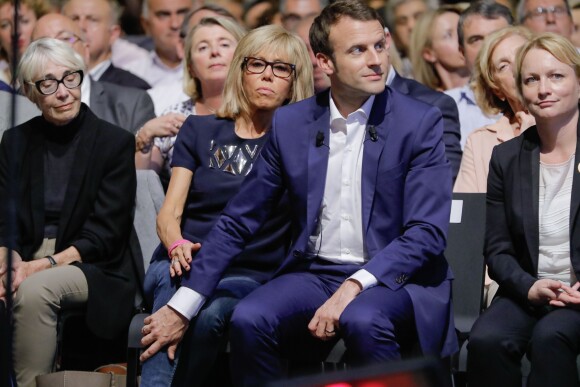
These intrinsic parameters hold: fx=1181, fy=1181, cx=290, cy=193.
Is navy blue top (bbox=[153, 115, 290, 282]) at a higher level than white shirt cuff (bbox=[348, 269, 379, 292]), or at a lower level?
higher

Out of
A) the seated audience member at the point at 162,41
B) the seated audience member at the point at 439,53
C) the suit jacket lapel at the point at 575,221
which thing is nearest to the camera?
the suit jacket lapel at the point at 575,221

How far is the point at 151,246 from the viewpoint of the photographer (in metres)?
5.14

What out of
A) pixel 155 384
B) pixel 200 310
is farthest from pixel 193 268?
pixel 155 384

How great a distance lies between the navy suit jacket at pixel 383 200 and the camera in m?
4.07

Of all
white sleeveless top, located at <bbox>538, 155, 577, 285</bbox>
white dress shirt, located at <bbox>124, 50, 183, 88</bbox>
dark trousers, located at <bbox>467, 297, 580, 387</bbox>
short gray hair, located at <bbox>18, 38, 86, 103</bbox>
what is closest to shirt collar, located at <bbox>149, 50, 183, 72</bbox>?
white dress shirt, located at <bbox>124, 50, 183, 88</bbox>

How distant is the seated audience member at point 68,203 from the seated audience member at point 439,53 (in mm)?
2321

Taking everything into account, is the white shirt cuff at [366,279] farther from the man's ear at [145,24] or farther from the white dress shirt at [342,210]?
the man's ear at [145,24]

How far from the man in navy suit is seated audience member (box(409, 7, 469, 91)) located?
235cm

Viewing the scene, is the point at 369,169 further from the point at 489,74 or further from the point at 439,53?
the point at 439,53

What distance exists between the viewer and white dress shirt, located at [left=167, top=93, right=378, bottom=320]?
4.26 metres

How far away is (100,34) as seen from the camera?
23.9 feet

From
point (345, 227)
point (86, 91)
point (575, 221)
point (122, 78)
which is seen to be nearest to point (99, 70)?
point (122, 78)

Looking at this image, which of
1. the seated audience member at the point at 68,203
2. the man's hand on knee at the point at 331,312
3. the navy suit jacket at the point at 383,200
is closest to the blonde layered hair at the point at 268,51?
the navy suit jacket at the point at 383,200

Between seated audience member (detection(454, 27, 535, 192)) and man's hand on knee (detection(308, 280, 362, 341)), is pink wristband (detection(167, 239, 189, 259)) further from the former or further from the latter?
seated audience member (detection(454, 27, 535, 192))
